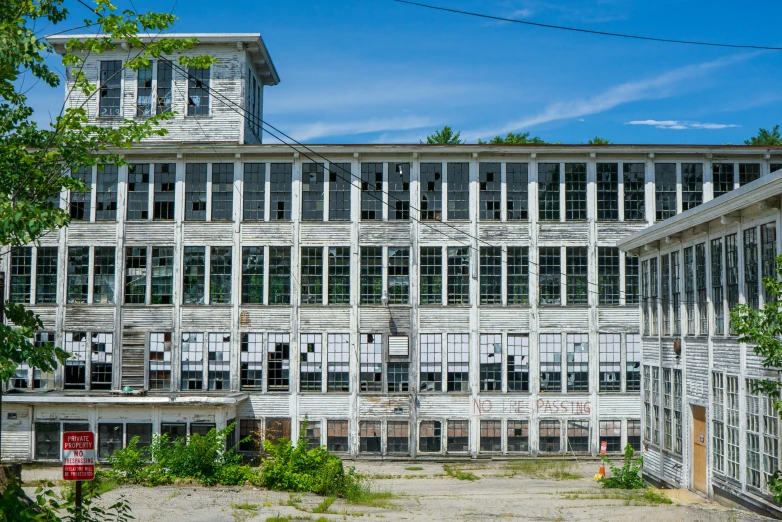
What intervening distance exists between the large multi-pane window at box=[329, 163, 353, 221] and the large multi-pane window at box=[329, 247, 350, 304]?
5.19 ft

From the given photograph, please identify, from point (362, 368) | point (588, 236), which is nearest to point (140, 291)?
point (362, 368)

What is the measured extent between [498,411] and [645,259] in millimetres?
10189

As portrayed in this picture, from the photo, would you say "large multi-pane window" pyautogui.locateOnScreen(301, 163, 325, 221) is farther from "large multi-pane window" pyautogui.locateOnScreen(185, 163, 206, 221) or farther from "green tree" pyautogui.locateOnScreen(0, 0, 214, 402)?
"green tree" pyautogui.locateOnScreen(0, 0, 214, 402)

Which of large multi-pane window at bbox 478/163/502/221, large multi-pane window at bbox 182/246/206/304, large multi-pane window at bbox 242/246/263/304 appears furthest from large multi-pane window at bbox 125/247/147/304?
large multi-pane window at bbox 478/163/502/221

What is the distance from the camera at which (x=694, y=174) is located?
1487 inches

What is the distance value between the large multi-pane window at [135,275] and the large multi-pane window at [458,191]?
545 inches

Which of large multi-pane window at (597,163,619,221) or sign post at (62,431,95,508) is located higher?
large multi-pane window at (597,163,619,221)

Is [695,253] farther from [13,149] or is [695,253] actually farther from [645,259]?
[13,149]

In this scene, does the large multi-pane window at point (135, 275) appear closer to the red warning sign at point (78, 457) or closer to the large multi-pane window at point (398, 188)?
the large multi-pane window at point (398, 188)

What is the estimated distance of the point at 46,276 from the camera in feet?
124

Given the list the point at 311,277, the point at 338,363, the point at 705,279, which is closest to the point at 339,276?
the point at 311,277

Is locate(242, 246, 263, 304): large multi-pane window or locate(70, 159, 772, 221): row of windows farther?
locate(70, 159, 772, 221): row of windows

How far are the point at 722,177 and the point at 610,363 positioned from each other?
9.68 m

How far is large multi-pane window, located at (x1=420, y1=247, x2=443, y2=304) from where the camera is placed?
123 feet
